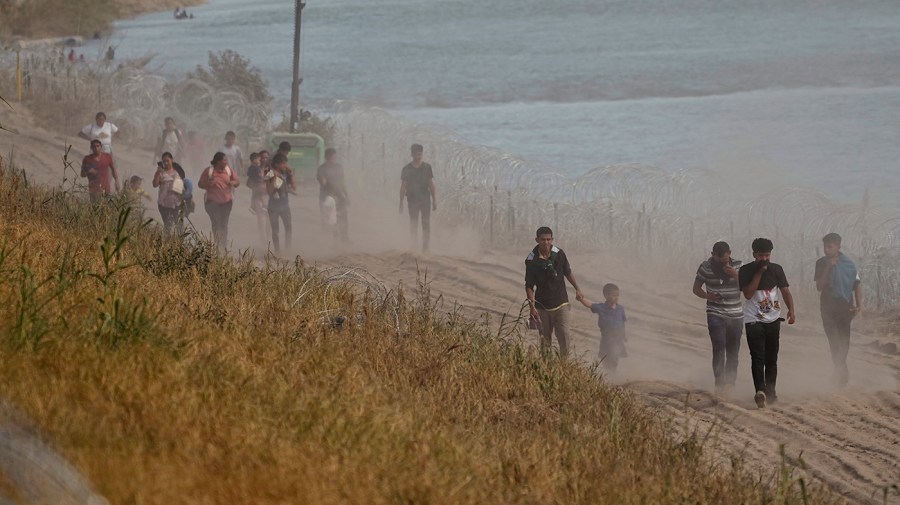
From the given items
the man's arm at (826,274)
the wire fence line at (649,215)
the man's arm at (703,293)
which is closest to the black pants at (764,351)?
the man's arm at (703,293)

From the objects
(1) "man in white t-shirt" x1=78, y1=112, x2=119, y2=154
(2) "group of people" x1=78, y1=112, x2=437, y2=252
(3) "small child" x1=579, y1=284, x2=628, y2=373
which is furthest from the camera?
(1) "man in white t-shirt" x1=78, y1=112, x2=119, y2=154

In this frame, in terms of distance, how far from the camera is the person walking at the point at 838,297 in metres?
14.2

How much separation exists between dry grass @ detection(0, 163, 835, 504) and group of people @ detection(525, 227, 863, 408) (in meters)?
1.68

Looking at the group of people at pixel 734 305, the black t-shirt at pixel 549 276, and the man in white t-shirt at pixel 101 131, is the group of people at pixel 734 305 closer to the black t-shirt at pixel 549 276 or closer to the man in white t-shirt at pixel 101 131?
the black t-shirt at pixel 549 276

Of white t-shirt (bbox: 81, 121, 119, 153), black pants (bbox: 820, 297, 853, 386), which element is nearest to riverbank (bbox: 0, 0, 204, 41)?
white t-shirt (bbox: 81, 121, 119, 153)

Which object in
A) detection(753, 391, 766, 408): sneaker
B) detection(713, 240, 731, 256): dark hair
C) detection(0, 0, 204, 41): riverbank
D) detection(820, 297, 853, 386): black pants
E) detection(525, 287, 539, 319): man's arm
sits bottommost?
detection(753, 391, 766, 408): sneaker

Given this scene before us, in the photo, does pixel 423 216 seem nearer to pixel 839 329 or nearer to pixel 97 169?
pixel 97 169

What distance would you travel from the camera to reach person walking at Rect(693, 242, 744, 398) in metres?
12.8

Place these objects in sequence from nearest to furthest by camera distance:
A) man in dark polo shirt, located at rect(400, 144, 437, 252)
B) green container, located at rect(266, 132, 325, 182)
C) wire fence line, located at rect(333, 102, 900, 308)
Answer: man in dark polo shirt, located at rect(400, 144, 437, 252) → wire fence line, located at rect(333, 102, 900, 308) → green container, located at rect(266, 132, 325, 182)

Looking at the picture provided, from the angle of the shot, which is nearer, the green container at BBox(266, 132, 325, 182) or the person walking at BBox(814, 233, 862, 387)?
the person walking at BBox(814, 233, 862, 387)

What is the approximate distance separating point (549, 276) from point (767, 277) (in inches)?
80.2

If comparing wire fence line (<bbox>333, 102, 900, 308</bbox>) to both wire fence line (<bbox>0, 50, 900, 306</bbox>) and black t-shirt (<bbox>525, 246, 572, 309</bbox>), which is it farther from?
black t-shirt (<bbox>525, 246, 572, 309</bbox>)

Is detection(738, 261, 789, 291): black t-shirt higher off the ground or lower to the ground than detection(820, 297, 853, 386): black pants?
higher

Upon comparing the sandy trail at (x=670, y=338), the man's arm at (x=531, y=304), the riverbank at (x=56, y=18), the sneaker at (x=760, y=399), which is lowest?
the sandy trail at (x=670, y=338)
